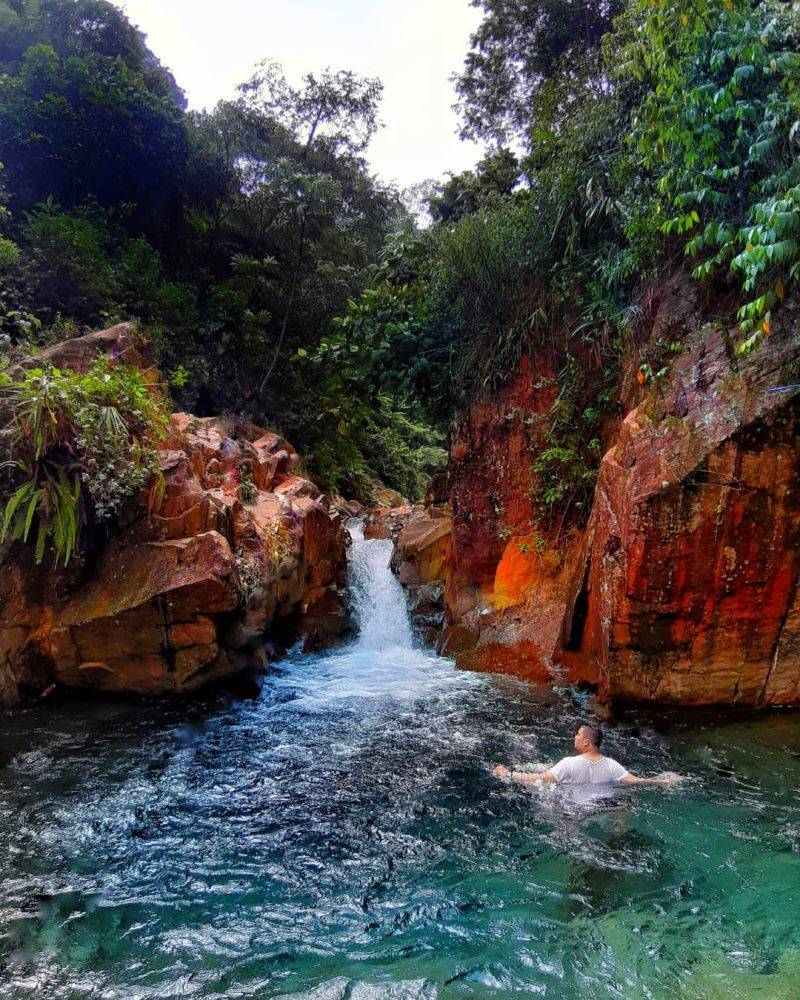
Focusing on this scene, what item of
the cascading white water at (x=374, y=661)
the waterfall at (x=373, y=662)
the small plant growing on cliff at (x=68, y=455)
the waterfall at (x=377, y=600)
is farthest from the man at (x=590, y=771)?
the waterfall at (x=377, y=600)

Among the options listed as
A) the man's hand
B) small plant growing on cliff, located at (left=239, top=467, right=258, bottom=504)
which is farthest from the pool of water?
small plant growing on cliff, located at (left=239, top=467, right=258, bottom=504)

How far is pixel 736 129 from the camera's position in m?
6.53

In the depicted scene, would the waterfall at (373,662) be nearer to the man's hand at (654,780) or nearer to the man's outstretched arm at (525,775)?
the man's outstretched arm at (525,775)

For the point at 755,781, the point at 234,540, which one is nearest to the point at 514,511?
the point at 234,540

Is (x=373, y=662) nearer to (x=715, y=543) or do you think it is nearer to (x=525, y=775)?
(x=525, y=775)

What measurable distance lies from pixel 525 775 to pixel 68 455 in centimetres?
675

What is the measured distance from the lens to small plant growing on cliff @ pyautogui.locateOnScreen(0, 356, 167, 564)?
725 cm

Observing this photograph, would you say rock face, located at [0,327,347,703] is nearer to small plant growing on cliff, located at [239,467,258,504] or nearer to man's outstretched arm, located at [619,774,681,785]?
small plant growing on cliff, located at [239,467,258,504]

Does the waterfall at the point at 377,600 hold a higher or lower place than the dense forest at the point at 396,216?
lower

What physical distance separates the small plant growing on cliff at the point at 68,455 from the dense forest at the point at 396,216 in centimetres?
15

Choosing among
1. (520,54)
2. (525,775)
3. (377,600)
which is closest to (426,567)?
(377,600)

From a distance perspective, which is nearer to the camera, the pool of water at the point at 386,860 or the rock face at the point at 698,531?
the pool of water at the point at 386,860

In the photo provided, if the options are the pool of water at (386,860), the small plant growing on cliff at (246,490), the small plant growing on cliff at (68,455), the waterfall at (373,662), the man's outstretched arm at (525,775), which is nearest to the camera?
the pool of water at (386,860)

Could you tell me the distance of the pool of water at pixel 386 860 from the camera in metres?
3.28
